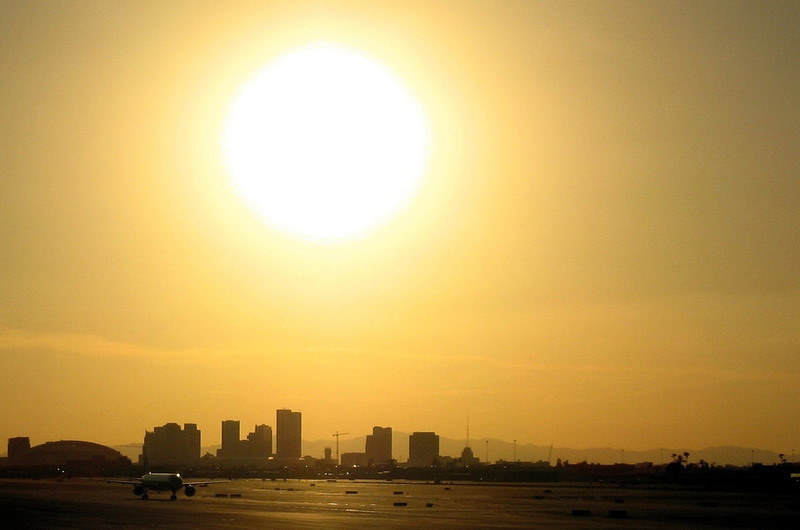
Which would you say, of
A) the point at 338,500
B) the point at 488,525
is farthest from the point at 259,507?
the point at 488,525

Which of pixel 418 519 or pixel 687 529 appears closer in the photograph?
pixel 687 529

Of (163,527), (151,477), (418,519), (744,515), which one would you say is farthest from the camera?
(151,477)

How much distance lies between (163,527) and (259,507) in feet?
103

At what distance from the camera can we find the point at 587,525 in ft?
249

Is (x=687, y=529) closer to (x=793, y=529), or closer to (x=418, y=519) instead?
(x=793, y=529)

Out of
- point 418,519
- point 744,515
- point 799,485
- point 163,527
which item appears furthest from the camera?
point 799,485

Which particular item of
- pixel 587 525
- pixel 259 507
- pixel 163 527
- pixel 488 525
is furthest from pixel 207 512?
pixel 587 525

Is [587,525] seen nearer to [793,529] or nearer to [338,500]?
[793,529]

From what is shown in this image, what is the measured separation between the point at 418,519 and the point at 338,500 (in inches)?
1520

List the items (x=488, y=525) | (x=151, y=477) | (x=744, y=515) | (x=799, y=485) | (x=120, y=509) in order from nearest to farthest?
1. (x=488, y=525)
2. (x=744, y=515)
3. (x=120, y=509)
4. (x=151, y=477)
5. (x=799, y=485)

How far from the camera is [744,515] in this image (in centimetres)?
8919

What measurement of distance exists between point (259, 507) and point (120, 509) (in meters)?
14.0

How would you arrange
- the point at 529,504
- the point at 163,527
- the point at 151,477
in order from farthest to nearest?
the point at 151,477 → the point at 529,504 → the point at 163,527

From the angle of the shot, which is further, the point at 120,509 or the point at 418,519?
the point at 120,509
